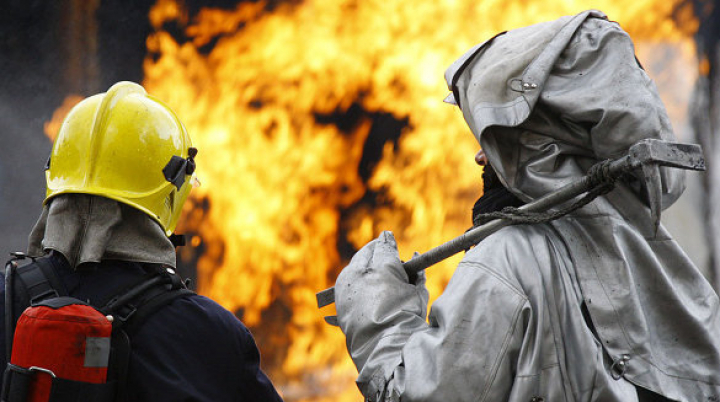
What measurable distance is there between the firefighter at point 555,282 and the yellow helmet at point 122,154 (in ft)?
2.30

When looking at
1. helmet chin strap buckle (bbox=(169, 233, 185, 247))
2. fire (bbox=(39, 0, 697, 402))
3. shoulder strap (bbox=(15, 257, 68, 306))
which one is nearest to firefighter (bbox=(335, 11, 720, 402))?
helmet chin strap buckle (bbox=(169, 233, 185, 247))

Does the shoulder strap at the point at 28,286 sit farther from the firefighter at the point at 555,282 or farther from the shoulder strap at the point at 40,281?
the firefighter at the point at 555,282

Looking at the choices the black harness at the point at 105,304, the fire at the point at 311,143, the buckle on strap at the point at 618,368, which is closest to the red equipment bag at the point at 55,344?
the black harness at the point at 105,304

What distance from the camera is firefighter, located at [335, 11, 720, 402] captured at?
2037mm

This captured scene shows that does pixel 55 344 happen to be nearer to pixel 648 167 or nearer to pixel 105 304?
pixel 105 304

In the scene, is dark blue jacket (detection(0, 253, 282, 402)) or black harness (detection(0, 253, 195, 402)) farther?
dark blue jacket (detection(0, 253, 282, 402))

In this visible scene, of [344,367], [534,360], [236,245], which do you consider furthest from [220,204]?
[534,360]

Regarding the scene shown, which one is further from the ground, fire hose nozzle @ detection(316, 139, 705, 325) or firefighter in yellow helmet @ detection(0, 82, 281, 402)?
fire hose nozzle @ detection(316, 139, 705, 325)

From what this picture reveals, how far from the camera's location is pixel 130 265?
8.02ft

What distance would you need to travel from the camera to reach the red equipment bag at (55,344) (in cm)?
199

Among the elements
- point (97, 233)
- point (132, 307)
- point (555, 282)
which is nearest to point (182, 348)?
point (132, 307)

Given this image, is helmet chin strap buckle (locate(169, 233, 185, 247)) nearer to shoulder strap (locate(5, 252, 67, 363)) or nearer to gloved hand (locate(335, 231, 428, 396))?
shoulder strap (locate(5, 252, 67, 363))

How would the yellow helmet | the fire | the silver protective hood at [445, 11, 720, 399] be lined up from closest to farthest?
the silver protective hood at [445, 11, 720, 399] → the yellow helmet → the fire

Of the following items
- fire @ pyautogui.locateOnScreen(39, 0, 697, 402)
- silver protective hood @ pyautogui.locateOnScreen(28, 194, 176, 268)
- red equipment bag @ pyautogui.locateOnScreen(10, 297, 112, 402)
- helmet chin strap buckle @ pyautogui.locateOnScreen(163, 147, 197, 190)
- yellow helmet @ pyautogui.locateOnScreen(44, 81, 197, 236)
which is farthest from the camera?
fire @ pyautogui.locateOnScreen(39, 0, 697, 402)
